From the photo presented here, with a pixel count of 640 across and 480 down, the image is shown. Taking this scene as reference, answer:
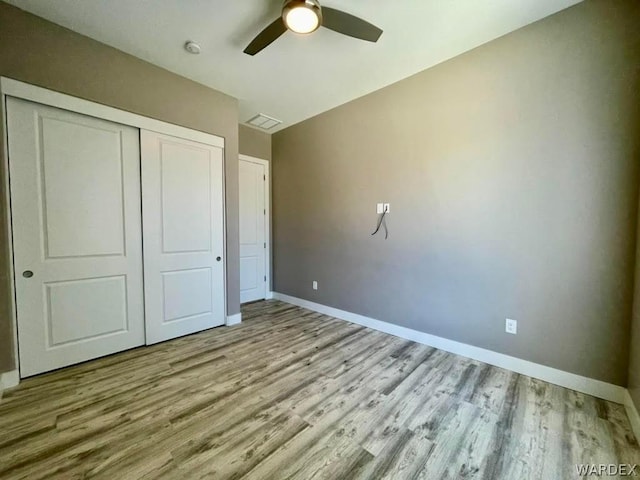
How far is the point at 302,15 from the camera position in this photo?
64.7 inches

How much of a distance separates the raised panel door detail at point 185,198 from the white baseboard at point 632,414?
373cm

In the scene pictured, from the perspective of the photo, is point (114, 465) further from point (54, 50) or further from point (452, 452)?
point (54, 50)

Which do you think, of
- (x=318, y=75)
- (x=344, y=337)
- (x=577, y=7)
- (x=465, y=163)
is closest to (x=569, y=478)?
(x=344, y=337)

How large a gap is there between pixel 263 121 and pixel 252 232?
1.74m

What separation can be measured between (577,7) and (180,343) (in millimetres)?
4541

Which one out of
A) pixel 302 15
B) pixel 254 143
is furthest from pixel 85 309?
pixel 254 143

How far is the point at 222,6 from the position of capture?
189 cm

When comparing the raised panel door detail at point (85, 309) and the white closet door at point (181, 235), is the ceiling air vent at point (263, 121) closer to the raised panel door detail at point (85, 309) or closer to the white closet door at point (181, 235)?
the white closet door at point (181, 235)

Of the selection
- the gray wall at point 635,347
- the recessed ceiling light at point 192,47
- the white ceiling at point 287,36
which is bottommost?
the gray wall at point 635,347

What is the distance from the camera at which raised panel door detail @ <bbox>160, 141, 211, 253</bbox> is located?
8.84ft

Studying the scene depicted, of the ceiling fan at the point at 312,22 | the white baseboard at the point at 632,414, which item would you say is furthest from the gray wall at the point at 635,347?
the ceiling fan at the point at 312,22

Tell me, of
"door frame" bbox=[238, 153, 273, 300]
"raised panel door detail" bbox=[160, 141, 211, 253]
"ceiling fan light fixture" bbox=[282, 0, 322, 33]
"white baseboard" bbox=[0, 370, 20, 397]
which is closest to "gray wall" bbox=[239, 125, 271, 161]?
"door frame" bbox=[238, 153, 273, 300]

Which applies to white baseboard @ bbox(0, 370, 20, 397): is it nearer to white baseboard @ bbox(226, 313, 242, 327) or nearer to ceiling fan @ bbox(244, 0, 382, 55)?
white baseboard @ bbox(226, 313, 242, 327)

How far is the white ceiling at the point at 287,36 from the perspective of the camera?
74.5 inches
